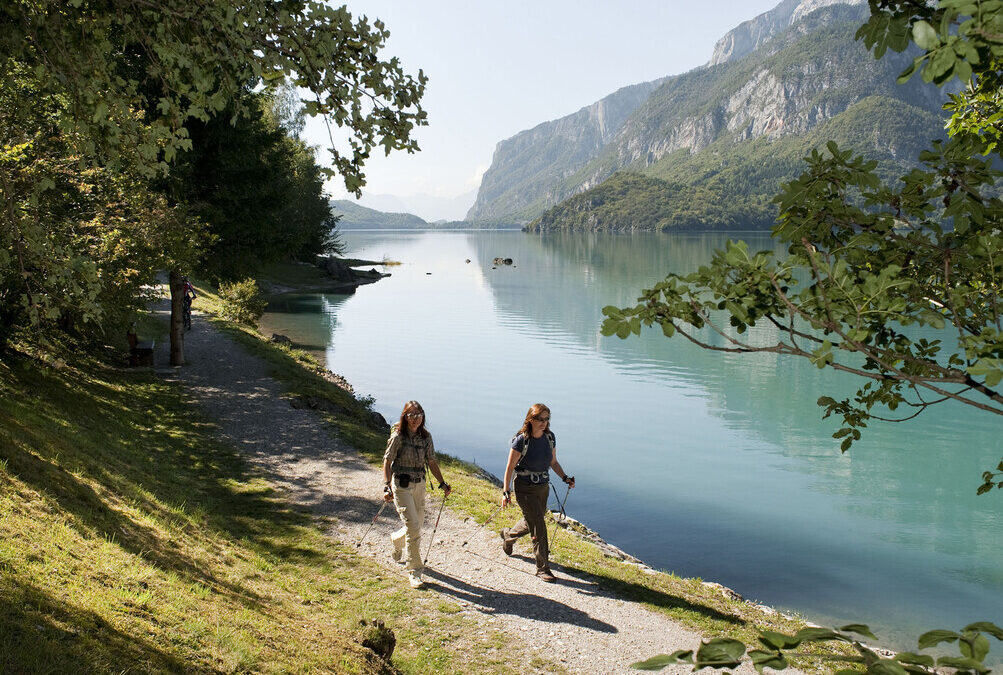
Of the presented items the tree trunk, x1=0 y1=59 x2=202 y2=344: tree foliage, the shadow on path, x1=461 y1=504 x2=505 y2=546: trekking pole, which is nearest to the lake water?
x1=461 y1=504 x2=505 y2=546: trekking pole

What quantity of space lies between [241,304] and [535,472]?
102ft

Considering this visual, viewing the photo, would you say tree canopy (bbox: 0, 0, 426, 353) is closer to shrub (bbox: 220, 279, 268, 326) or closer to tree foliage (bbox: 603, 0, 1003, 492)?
tree foliage (bbox: 603, 0, 1003, 492)

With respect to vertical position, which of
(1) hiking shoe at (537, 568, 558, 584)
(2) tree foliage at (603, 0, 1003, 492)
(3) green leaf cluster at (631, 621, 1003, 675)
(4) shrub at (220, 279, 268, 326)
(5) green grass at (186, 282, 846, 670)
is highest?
(2) tree foliage at (603, 0, 1003, 492)

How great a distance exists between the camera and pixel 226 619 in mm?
7773

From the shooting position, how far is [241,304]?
126ft

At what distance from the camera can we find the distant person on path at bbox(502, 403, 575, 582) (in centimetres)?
1096

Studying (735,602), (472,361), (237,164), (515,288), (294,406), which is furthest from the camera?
(515,288)

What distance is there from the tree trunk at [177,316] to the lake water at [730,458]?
800 cm

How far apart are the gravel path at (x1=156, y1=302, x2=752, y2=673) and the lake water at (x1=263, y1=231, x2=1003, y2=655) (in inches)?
215

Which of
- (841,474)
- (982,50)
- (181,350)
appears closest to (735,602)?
(982,50)

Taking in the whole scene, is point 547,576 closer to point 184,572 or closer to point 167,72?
point 184,572

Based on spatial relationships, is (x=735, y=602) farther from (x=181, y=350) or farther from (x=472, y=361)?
(x=472, y=361)

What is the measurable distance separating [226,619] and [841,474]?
807 inches

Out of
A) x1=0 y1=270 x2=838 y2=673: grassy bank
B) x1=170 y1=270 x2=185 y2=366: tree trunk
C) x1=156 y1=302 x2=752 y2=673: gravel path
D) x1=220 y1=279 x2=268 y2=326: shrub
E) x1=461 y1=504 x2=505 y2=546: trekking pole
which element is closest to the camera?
x1=0 y1=270 x2=838 y2=673: grassy bank
